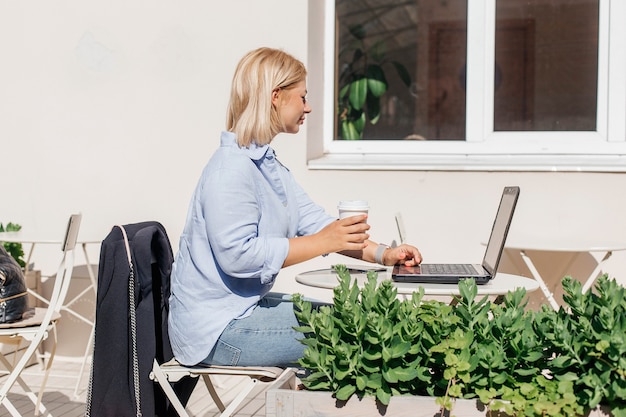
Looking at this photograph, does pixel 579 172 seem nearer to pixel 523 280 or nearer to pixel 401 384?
pixel 523 280

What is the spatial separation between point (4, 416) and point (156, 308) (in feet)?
5.20

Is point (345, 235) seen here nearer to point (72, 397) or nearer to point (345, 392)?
point (345, 392)

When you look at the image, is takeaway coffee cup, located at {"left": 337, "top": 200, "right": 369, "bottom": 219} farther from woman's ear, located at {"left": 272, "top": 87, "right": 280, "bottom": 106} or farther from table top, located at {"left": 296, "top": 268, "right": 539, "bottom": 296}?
woman's ear, located at {"left": 272, "top": 87, "right": 280, "bottom": 106}

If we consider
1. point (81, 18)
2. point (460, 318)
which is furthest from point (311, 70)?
point (460, 318)

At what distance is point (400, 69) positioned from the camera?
555cm

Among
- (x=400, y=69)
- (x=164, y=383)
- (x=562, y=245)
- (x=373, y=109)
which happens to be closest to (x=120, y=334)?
(x=164, y=383)

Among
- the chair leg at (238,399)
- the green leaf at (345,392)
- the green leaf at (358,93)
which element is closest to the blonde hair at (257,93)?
the chair leg at (238,399)

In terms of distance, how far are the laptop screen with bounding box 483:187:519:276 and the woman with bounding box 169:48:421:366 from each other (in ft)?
1.59

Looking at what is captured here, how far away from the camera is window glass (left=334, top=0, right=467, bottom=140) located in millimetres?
4969

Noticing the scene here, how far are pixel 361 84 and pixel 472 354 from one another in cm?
358

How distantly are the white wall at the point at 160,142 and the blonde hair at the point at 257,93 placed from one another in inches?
76.6

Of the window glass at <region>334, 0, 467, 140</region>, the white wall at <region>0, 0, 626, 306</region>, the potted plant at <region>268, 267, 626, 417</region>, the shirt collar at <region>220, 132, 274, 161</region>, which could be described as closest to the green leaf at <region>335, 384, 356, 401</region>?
the potted plant at <region>268, 267, 626, 417</region>

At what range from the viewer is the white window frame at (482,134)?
4.46 m

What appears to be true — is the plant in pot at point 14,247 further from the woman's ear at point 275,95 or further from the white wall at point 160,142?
the woman's ear at point 275,95
